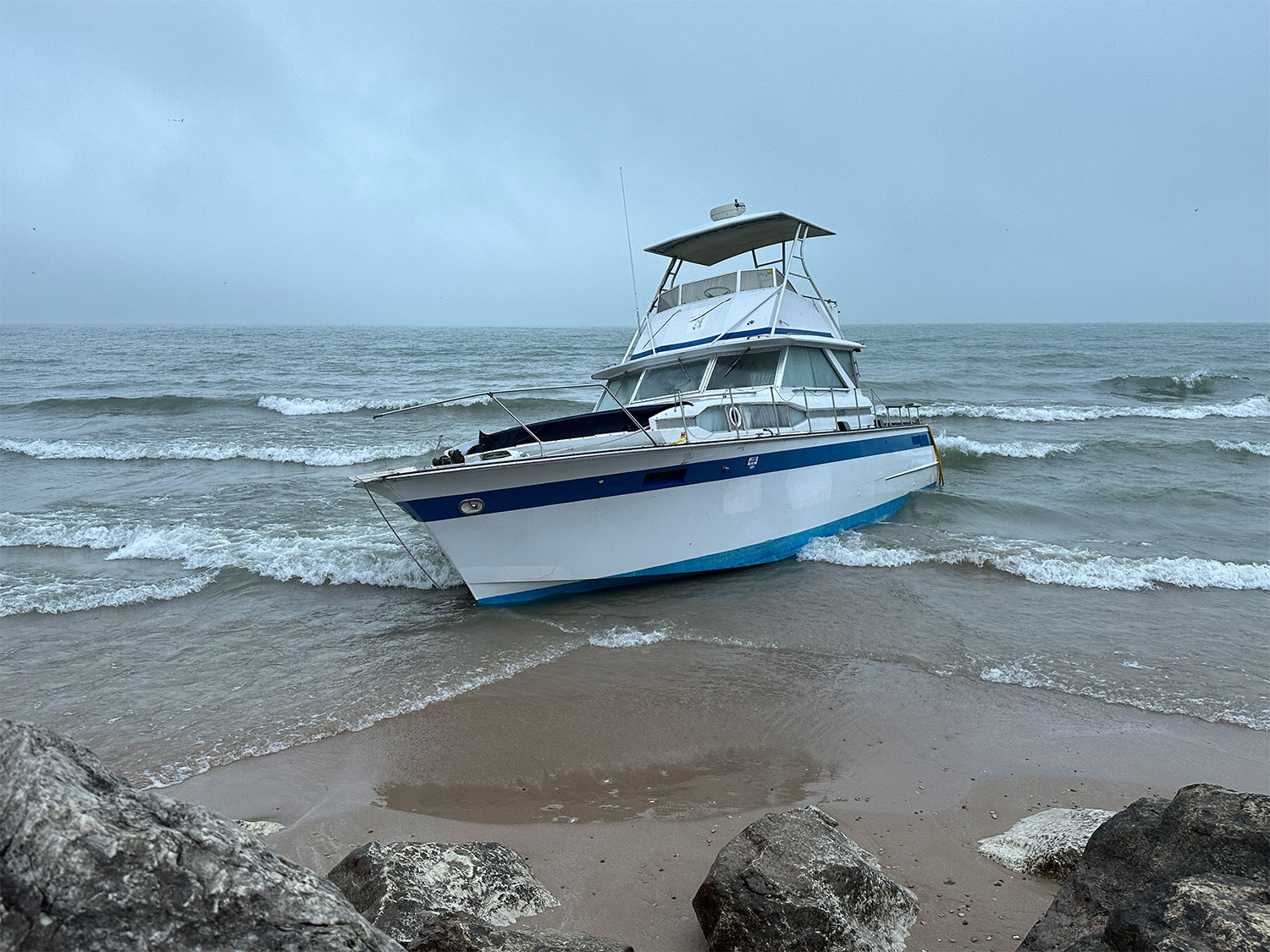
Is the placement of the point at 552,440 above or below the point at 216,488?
above

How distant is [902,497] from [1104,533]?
9.13 feet

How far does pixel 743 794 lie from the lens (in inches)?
179

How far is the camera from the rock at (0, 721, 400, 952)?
1408mm

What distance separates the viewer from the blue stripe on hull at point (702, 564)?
821 cm

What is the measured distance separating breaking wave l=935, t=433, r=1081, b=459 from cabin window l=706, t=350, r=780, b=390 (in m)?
8.34

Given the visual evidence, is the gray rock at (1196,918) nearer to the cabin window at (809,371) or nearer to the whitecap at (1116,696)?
the whitecap at (1116,696)

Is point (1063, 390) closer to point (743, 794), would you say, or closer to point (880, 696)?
point (880, 696)

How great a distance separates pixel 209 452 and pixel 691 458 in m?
13.4

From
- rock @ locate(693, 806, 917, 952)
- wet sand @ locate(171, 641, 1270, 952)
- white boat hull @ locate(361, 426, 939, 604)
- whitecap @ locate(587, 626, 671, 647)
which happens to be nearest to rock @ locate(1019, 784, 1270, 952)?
wet sand @ locate(171, 641, 1270, 952)

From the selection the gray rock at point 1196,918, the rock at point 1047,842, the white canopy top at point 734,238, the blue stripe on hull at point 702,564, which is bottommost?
the rock at point 1047,842

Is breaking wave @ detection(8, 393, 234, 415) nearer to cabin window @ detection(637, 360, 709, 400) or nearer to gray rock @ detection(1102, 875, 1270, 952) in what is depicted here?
cabin window @ detection(637, 360, 709, 400)

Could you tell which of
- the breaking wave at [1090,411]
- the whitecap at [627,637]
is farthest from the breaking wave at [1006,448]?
the whitecap at [627,637]

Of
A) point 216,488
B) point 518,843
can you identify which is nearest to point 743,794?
point 518,843

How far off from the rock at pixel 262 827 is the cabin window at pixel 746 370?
23.2 ft
